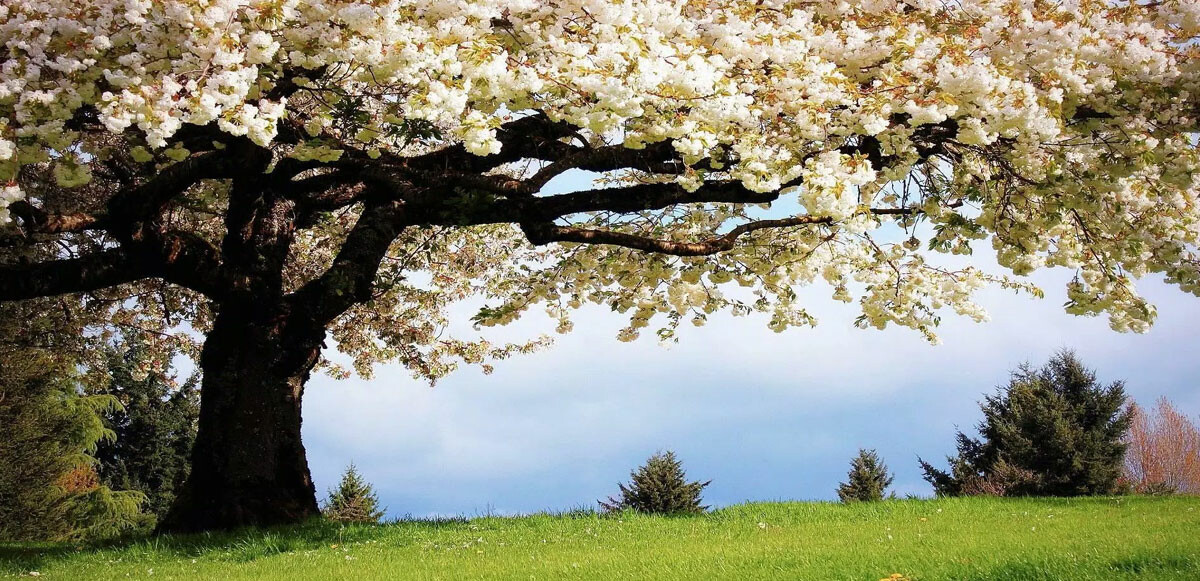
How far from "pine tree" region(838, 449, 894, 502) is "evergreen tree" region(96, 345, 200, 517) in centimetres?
2205

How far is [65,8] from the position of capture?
7.68 m

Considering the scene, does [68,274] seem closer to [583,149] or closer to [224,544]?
[224,544]

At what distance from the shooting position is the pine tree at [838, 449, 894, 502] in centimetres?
2228

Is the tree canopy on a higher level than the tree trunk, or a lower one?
higher

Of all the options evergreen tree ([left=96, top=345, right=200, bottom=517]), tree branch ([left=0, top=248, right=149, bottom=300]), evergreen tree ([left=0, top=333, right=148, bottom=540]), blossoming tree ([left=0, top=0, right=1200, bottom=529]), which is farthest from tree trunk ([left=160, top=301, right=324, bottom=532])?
evergreen tree ([left=96, top=345, right=200, bottom=517])

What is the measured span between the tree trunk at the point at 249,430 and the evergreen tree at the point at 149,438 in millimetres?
22342

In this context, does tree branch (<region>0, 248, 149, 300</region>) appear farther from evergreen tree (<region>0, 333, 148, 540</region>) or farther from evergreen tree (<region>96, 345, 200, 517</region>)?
evergreen tree (<region>96, 345, 200, 517</region>)

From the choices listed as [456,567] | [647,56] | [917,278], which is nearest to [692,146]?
[647,56]

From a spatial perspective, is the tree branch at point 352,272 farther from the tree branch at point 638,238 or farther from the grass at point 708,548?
the grass at point 708,548

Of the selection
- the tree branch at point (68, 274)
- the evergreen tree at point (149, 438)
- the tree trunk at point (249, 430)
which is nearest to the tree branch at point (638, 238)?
the tree trunk at point (249, 430)

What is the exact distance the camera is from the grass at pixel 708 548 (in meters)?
7.76

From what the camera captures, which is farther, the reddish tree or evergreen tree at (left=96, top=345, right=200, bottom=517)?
evergreen tree at (left=96, top=345, right=200, bottom=517)

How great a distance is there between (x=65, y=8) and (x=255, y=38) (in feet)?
6.73

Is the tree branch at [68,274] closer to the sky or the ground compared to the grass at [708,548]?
closer to the sky
